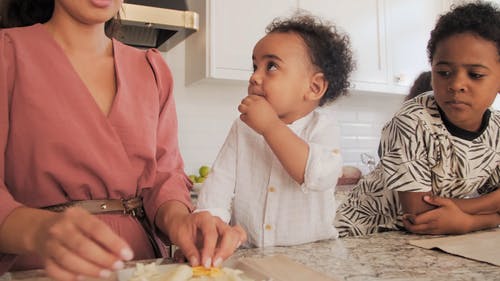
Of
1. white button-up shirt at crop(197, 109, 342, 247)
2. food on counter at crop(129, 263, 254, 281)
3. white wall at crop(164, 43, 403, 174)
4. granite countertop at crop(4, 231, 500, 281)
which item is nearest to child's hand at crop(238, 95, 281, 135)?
white button-up shirt at crop(197, 109, 342, 247)

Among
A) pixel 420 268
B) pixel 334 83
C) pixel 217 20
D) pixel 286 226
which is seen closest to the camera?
pixel 420 268

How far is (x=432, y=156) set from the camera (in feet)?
3.32

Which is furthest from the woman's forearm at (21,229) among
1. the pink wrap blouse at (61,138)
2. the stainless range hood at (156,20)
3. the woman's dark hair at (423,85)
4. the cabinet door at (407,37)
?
the cabinet door at (407,37)

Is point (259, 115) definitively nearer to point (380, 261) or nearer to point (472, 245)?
point (380, 261)

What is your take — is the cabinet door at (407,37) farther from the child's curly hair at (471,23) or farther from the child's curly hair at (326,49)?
the child's curly hair at (326,49)

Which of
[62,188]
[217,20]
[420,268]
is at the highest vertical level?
[217,20]

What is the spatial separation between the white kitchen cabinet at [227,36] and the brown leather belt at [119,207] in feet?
4.79

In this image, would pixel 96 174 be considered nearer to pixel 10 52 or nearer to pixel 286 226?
pixel 10 52

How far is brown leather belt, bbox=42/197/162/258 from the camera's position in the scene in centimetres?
Result: 68

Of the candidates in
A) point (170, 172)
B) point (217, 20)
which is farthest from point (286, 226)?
point (217, 20)

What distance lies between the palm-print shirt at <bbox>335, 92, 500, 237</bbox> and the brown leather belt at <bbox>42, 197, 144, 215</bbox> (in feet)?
1.74

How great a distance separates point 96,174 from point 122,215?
0.10 metres

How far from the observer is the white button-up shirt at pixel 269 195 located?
0.89 m

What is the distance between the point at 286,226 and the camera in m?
0.89
